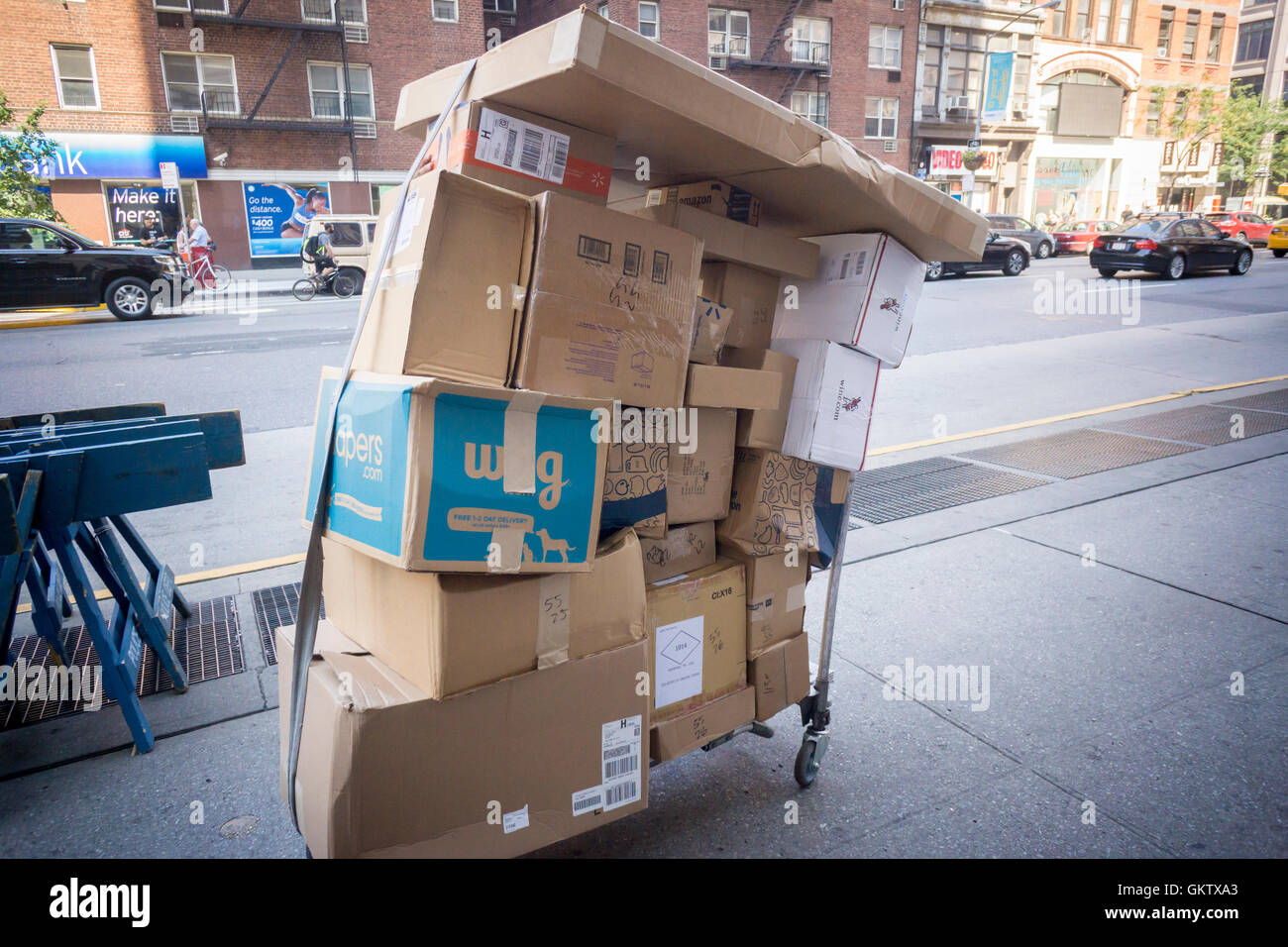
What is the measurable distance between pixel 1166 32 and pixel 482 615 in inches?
2040

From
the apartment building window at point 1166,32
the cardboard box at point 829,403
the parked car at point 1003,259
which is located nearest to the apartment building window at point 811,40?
A: the parked car at point 1003,259

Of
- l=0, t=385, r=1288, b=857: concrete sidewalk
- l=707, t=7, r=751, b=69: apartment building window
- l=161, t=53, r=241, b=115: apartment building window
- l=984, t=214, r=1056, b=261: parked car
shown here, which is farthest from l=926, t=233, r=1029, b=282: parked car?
l=161, t=53, r=241, b=115: apartment building window

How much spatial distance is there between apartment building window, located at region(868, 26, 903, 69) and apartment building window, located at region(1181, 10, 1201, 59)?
18727mm

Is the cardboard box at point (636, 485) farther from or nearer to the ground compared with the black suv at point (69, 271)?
nearer to the ground

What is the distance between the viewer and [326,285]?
17.4m

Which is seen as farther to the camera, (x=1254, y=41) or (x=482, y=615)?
(x=1254, y=41)

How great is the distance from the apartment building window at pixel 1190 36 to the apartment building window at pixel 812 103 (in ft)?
74.1

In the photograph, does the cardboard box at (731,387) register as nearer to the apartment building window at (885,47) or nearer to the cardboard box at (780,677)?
the cardboard box at (780,677)

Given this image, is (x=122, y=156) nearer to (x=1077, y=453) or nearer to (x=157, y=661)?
(x=157, y=661)

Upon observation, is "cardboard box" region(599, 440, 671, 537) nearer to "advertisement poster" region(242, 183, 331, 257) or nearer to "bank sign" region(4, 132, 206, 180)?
"advertisement poster" region(242, 183, 331, 257)

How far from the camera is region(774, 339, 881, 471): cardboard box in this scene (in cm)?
256

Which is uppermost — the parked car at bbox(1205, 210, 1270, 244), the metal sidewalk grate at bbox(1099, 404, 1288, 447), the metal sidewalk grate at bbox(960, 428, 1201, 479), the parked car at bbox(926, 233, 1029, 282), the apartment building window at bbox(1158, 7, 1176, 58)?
the apartment building window at bbox(1158, 7, 1176, 58)

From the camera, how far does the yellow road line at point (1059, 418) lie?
6609 mm

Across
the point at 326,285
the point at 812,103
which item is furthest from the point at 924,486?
the point at 812,103
